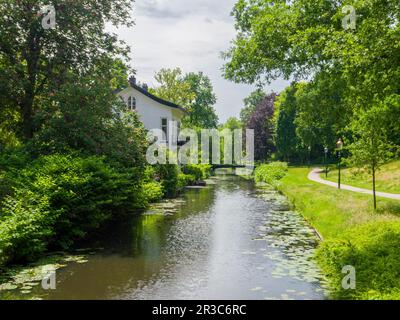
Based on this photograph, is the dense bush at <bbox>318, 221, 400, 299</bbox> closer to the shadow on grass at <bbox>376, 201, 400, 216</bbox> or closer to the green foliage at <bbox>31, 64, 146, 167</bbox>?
the shadow on grass at <bbox>376, 201, 400, 216</bbox>

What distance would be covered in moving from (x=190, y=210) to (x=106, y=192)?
25.7 feet

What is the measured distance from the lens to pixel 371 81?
12.9m

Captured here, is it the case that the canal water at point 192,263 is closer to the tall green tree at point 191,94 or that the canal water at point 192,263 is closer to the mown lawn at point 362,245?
the mown lawn at point 362,245

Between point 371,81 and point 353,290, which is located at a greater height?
point 371,81

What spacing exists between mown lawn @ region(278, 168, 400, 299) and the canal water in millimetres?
598

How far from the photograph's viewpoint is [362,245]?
12.5 m

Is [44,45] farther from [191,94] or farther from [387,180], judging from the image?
[191,94]

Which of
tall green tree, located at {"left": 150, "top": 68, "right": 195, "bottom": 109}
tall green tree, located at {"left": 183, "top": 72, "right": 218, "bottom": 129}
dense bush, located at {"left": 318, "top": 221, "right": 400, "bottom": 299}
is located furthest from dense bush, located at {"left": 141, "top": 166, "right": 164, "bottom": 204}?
tall green tree, located at {"left": 183, "top": 72, "right": 218, "bottom": 129}

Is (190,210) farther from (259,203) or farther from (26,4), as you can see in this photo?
(26,4)

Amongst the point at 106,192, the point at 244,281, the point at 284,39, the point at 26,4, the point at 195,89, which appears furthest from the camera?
the point at 195,89

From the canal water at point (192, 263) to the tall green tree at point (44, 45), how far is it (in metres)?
8.55

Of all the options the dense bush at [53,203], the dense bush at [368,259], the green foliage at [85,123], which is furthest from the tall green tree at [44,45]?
the dense bush at [368,259]

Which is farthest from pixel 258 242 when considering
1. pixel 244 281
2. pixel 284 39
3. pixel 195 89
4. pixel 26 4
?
pixel 195 89

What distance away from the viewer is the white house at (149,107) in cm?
4462
